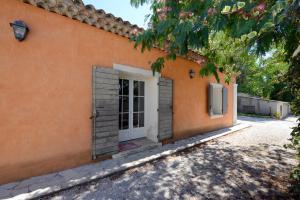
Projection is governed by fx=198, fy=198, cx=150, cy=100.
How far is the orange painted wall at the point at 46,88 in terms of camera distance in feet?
11.0

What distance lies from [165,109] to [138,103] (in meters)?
0.90

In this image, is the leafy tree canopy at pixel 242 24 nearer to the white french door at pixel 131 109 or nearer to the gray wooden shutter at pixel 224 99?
the white french door at pixel 131 109

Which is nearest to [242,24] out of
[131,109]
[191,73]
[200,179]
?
[200,179]

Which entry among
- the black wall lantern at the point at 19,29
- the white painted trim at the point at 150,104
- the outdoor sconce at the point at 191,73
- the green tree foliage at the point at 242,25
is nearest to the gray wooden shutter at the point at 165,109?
the white painted trim at the point at 150,104

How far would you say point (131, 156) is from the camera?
5.06m

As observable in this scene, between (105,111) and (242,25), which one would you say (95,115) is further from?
(242,25)

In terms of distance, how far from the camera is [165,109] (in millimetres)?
6398

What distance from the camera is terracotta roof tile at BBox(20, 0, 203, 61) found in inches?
148

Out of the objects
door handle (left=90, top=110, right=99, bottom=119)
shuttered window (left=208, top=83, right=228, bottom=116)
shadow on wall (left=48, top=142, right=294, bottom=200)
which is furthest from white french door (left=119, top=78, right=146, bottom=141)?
shuttered window (left=208, top=83, right=228, bottom=116)

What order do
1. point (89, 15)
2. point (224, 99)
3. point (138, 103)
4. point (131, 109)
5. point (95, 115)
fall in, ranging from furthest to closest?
point (224, 99)
point (138, 103)
point (131, 109)
point (95, 115)
point (89, 15)

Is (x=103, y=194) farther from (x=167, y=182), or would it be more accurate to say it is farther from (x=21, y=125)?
(x=21, y=125)

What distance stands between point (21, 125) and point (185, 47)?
3079 mm

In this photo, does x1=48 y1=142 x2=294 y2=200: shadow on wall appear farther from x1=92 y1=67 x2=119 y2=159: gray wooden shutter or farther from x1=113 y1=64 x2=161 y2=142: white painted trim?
x1=113 y1=64 x2=161 y2=142: white painted trim

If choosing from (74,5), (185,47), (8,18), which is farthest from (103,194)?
(74,5)
